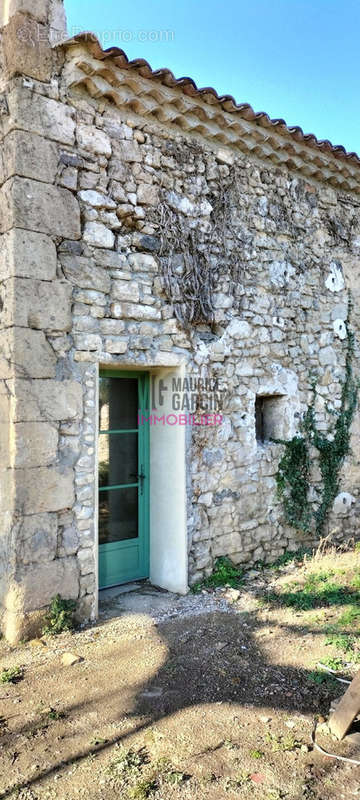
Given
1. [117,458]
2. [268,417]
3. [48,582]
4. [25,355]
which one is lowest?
[48,582]

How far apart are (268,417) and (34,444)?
2.66 metres

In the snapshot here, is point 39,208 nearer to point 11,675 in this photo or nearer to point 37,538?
point 37,538

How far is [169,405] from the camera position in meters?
4.35

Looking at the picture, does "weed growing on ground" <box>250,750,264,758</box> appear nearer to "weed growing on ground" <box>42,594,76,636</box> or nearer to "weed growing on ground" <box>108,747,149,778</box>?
"weed growing on ground" <box>108,747,149,778</box>

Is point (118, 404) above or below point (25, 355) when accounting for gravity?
below

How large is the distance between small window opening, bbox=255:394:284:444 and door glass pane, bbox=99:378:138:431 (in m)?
1.38

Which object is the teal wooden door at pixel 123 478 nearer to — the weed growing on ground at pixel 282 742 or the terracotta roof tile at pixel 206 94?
the weed growing on ground at pixel 282 742

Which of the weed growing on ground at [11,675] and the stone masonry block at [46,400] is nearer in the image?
the weed growing on ground at [11,675]

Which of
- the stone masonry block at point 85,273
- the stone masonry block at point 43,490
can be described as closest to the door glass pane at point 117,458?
the stone masonry block at point 43,490

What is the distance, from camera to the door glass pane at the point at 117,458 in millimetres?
4254

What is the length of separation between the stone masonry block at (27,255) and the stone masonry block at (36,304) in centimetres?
6

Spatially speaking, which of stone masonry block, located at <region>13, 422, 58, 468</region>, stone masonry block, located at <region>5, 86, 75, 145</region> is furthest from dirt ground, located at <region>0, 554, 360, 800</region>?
stone masonry block, located at <region>5, 86, 75, 145</region>

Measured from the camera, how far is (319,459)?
551 centimetres

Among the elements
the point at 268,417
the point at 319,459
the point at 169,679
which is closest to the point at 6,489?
the point at 169,679
